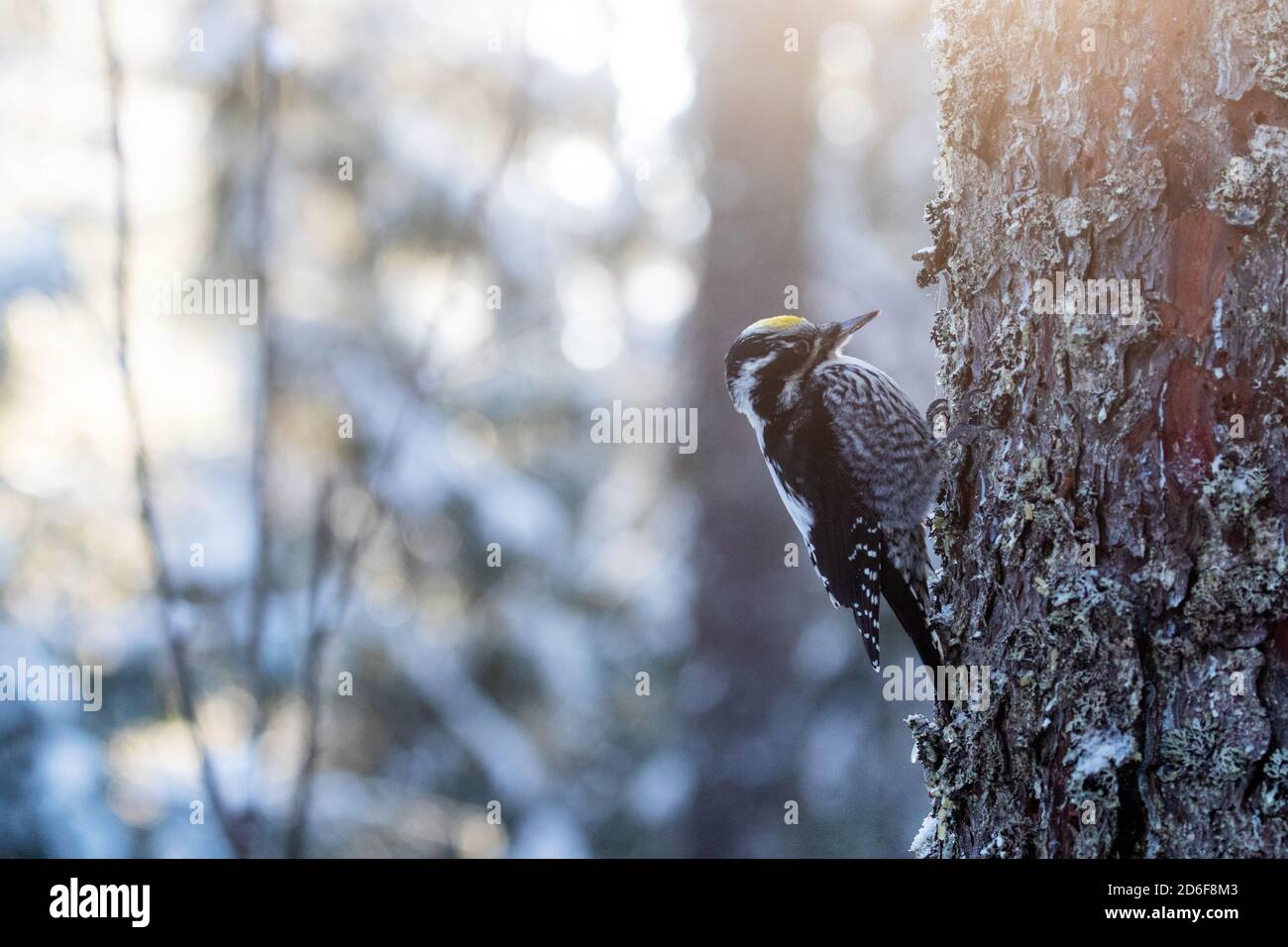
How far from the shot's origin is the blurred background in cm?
455

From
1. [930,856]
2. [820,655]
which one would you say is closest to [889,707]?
[820,655]

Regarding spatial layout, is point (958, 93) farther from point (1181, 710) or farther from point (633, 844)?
point (633, 844)

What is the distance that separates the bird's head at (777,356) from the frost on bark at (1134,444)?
3.03 feet

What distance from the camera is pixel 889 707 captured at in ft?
19.4

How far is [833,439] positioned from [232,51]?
3726mm

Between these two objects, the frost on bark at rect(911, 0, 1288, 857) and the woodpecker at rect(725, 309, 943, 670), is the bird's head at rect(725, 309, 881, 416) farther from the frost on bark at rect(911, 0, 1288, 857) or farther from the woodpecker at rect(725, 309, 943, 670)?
the frost on bark at rect(911, 0, 1288, 857)

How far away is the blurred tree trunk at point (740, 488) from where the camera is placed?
4.97m

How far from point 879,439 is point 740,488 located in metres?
2.61

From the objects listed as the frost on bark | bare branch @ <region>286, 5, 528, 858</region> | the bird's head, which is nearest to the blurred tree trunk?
bare branch @ <region>286, 5, 528, 858</region>

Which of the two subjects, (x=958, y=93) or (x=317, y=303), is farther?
(x=317, y=303)

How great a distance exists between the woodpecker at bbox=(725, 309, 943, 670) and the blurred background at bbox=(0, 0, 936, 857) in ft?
5.29

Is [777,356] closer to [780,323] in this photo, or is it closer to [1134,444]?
[780,323]

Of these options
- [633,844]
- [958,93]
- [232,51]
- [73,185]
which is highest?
[232,51]

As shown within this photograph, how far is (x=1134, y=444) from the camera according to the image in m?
1.35
